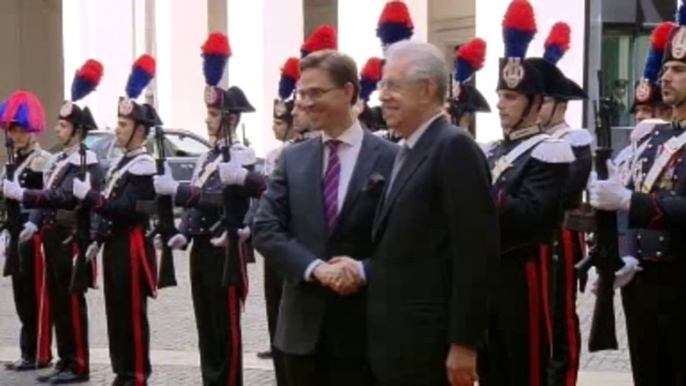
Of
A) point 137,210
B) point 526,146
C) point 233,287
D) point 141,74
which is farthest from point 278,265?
point 141,74

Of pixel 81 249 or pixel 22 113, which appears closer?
pixel 81 249

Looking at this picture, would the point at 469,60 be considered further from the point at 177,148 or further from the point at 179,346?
the point at 177,148

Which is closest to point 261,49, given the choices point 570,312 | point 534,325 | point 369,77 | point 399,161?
point 369,77

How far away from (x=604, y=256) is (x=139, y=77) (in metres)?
4.18

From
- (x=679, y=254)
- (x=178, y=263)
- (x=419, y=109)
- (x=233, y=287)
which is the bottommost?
(x=178, y=263)

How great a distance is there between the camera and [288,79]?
27.6 ft

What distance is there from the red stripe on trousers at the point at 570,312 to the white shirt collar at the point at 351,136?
2925mm

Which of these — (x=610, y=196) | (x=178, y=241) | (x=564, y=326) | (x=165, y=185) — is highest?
(x=610, y=196)

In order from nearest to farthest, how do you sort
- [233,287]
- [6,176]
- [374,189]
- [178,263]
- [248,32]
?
[374,189] < [233,287] < [6,176] < [178,263] < [248,32]

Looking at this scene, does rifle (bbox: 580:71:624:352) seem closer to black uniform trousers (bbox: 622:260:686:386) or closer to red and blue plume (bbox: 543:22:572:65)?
black uniform trousers (bbox: 622:260:686:386)

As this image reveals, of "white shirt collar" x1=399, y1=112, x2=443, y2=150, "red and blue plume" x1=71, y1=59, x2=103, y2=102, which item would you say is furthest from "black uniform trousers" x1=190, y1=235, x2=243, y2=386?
"white shirt collar" x1=399, y1=112, x2=443, y2=150

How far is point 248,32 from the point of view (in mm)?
20516

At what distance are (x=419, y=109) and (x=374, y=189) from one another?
1.55 ft

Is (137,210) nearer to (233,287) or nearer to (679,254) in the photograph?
(233,287)
